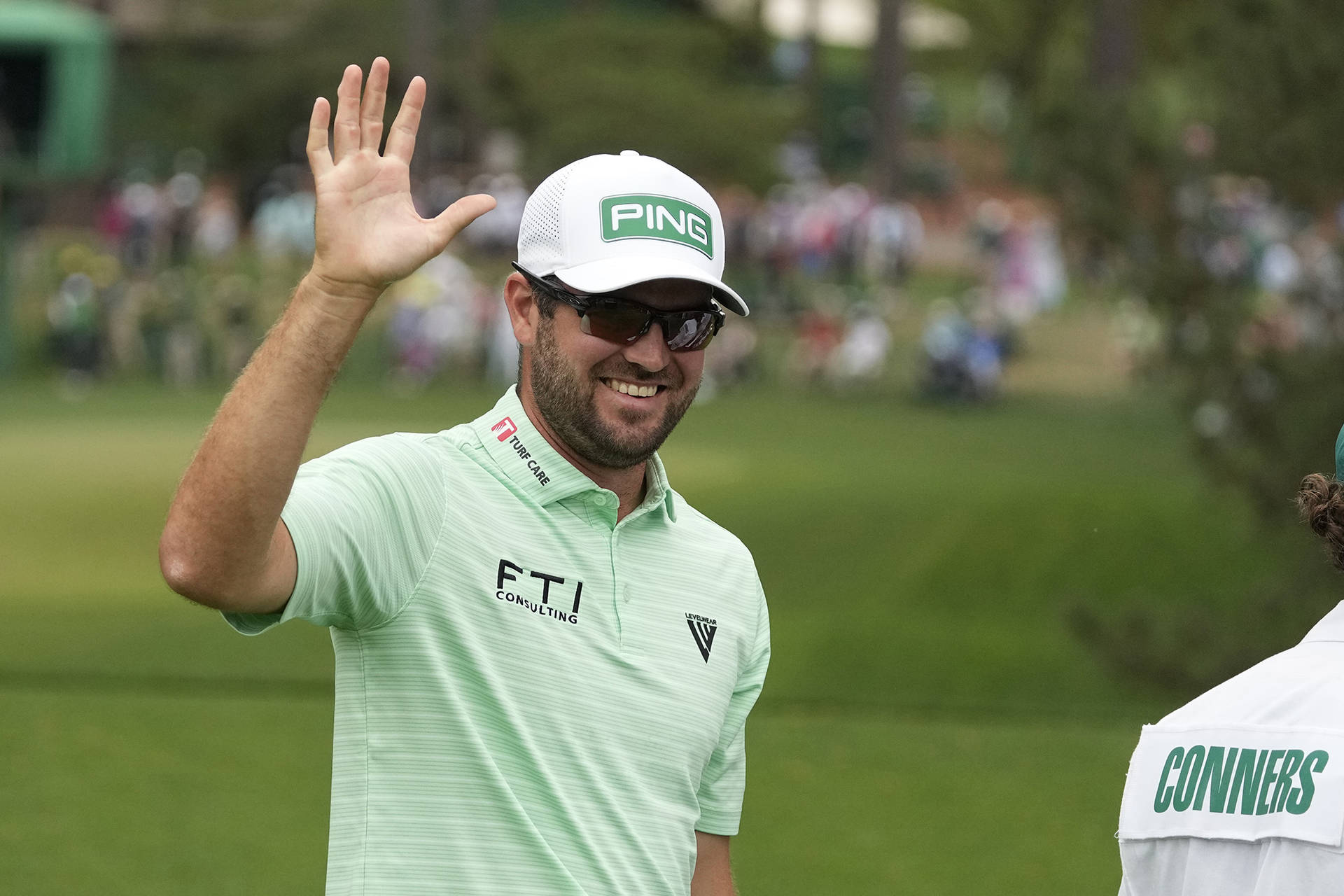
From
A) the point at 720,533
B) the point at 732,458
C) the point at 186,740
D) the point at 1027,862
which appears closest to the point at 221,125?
the point at 732,458

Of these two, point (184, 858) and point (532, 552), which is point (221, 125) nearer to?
point (184, 858)

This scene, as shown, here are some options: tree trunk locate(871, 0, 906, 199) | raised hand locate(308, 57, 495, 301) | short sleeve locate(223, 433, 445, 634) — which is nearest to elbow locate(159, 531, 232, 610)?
short sleeve locate(223, 433, 445, 634)

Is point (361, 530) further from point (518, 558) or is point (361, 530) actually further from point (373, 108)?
point (373, 108)

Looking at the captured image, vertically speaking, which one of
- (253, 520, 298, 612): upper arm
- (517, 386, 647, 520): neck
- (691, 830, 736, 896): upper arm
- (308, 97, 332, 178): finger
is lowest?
(691, 830, 736, 896): upper arm

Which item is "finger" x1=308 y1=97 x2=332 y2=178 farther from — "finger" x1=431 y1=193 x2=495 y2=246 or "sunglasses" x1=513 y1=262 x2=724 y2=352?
"sunglasses" x1=513 y1=262 x2=724 y2=352

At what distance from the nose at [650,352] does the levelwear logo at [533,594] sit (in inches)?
15.5

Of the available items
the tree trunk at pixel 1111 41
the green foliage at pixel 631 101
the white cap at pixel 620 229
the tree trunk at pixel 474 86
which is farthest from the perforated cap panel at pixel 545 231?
the tree trunk at pixel 474 86

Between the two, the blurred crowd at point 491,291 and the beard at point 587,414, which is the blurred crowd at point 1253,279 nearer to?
the beard at point 587,414

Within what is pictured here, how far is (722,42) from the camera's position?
186 feet

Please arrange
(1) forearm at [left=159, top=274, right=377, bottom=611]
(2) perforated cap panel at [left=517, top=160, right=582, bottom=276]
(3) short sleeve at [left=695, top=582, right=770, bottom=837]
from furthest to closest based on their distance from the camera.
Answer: (3) short sleeve at [left=695, top=582, right=770, bottom=837]
(2) perforated cap panel at [left=517, top=160, right=582, bottom=276]
(1) forearm at [left=159, top=274, right=377, bottom=611]

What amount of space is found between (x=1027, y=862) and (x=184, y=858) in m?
4.61

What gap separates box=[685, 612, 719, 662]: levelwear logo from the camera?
3.55 m

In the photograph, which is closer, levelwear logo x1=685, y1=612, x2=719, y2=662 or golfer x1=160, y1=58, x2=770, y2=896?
golfer x1=160, y1=58, x2=770, y2=896

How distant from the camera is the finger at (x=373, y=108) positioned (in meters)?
3.10
